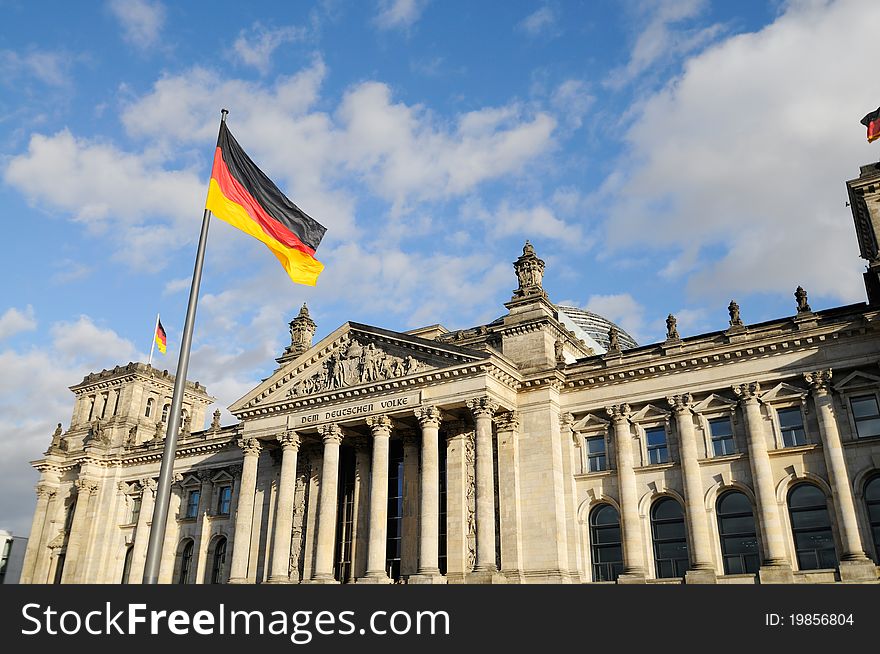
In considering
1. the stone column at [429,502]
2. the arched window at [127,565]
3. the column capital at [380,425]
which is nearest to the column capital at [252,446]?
the column capital at [380,425]

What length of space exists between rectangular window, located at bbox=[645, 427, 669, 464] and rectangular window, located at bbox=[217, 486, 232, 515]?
30256mm

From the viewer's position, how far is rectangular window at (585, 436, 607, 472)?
3966 centimetres

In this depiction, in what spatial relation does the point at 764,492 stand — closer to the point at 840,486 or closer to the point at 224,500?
the point at 840,486

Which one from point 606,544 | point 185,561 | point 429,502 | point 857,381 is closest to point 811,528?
point 857,381

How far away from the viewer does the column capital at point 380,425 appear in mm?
40719

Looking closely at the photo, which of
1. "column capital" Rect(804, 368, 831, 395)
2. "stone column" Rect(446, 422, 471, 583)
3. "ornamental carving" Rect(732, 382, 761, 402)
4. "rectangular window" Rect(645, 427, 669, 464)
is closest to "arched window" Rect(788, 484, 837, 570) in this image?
"column capital" Rect(804, 368, 831, 395)

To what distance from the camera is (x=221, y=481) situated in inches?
2143

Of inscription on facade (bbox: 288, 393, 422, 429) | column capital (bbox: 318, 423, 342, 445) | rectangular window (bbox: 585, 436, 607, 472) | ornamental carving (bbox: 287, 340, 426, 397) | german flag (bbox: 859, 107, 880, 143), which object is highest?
german flag (bbox: 859, 107, 880, 143)

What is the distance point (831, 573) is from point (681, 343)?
40.9ft

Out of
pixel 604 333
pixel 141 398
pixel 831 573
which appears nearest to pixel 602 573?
pixel 831 573

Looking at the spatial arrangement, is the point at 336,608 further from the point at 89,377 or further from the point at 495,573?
the point at 89,377

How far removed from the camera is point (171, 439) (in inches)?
694

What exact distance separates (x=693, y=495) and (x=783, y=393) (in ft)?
Result: 21.3

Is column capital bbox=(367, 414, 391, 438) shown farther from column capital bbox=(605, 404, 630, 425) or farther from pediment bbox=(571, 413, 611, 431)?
column capital bbox=(605, 404, 630, 425)
